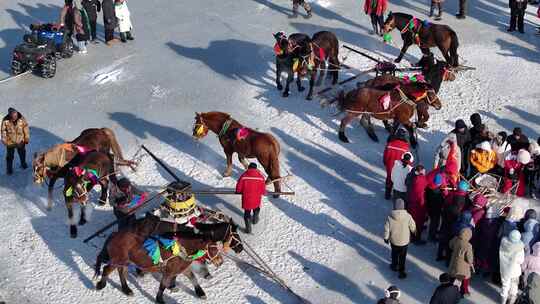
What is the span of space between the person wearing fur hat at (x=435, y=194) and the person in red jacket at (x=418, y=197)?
7 cm

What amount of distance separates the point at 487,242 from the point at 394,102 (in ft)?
11.9

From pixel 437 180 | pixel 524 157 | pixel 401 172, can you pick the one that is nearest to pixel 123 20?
pixel 401 172

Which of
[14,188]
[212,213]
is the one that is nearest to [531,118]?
[212,213]

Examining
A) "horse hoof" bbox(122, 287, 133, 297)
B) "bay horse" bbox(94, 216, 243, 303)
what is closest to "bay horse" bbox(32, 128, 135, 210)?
"bay horse" bbox(94, 216, 243, 303)

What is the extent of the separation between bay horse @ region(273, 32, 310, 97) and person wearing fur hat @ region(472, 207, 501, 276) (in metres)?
5.49

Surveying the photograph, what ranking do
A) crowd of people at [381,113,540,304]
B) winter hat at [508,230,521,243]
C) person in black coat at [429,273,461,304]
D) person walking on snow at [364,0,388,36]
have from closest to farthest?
person in black coat at [429,273,461,304] < winter hat at [508,230,521,243] < crowd of people at [381,113,540,304] < person walking on snow at [364,0,388,36]

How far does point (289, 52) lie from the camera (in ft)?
47.8

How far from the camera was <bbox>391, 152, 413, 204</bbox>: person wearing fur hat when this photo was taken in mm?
11000

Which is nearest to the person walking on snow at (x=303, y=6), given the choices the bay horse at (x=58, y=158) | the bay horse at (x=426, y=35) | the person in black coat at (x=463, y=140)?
the bay horse at (x=426, y=35)

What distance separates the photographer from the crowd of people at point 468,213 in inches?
376

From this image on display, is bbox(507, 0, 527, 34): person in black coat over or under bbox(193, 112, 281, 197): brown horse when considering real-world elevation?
over

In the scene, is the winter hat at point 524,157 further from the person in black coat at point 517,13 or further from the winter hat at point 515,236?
the person in black coat at point 517,13

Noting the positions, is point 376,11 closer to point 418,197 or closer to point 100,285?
point 418,197

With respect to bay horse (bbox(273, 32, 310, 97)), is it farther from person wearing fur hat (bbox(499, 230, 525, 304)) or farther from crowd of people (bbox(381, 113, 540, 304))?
person wearing fur hat (bbox(499, 230, 525, 304))
